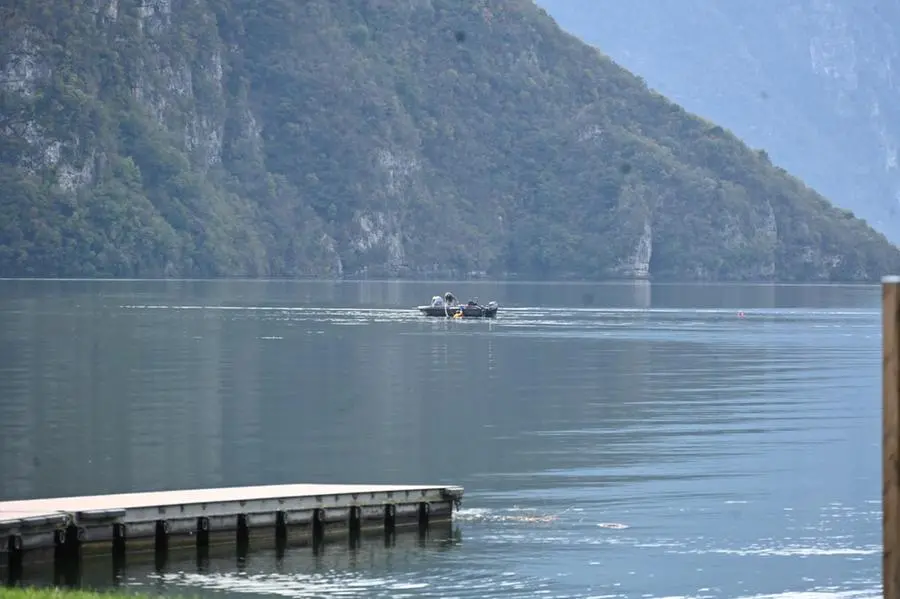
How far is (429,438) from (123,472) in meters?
12.2

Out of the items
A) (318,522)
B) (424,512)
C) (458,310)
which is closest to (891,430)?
(318,522)

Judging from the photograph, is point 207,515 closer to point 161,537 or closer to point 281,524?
point 161,537

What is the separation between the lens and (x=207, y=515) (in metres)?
35.8

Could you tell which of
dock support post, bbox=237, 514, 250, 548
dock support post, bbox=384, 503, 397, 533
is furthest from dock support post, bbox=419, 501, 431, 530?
dock support post, bbox=237, 514, 250, 548

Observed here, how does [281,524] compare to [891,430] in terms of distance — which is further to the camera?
[281,524]

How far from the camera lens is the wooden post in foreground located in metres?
A: 17.5

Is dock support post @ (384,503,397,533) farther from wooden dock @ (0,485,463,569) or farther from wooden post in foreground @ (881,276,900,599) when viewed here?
wooden post in foreground @ (881,276,900,599)

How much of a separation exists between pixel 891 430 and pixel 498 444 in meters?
37.1

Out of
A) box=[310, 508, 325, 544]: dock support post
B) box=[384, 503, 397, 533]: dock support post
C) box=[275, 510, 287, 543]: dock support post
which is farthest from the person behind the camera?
box=[384, 503, 397, 533]: dock support post

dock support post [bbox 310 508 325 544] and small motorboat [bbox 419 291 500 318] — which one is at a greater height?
small motorboat [bbox 419 291 500 318]

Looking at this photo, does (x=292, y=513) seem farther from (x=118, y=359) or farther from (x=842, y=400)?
(x=118, y=359)

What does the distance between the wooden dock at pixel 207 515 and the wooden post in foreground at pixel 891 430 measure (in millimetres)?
18981

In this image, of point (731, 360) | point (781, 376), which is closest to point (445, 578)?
point (781, 376)

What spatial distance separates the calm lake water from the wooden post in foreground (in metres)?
15.6
